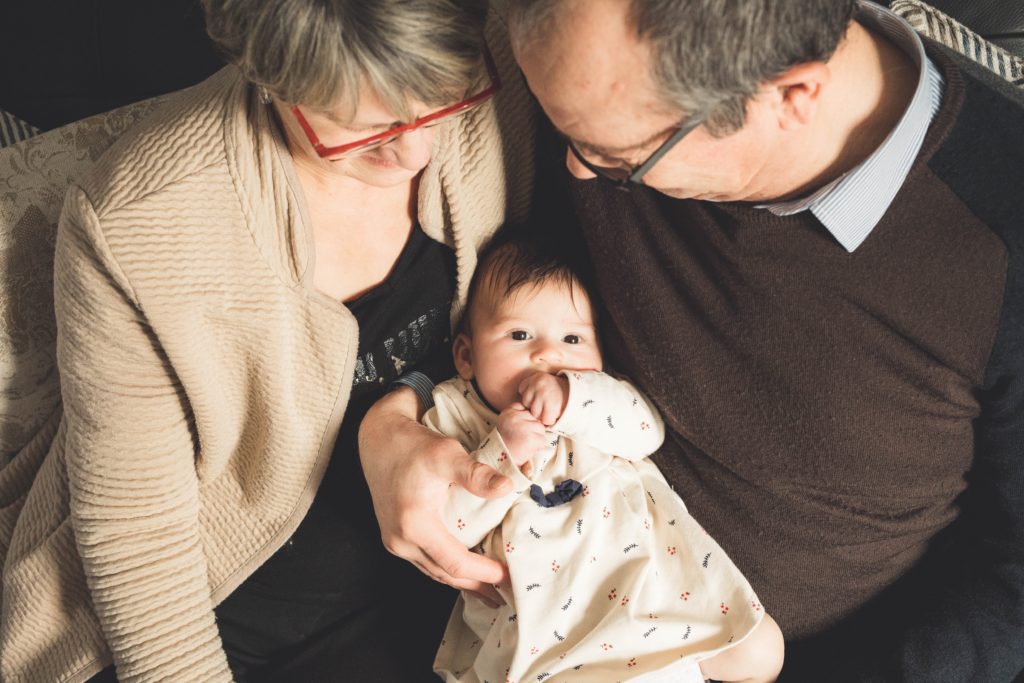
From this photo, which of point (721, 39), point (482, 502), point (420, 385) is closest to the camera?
point (721, 39)

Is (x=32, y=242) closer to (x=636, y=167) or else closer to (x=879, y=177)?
(x=636, y=167)

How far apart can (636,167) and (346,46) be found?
0.41 meters

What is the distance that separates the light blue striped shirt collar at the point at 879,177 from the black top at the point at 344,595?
69cm

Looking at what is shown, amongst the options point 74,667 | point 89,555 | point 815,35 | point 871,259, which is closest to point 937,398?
point 871,259

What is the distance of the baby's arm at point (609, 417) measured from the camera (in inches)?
52.8

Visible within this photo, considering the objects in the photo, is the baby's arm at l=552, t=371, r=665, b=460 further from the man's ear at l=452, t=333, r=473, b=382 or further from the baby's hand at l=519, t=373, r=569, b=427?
the man's ear at l=452, t=333, r=473, b=382

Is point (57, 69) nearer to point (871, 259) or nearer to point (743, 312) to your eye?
point (743, 312)

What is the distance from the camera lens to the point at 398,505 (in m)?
1.34

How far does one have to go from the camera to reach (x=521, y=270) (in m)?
1.47

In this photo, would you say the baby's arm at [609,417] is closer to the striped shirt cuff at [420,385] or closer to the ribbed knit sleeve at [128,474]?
the striped shirt cuff at [420,385]

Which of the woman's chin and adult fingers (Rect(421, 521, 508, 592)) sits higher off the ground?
the woman's chin

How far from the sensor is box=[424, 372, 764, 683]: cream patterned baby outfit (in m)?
1.29

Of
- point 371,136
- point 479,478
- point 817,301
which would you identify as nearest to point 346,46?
point 371,136

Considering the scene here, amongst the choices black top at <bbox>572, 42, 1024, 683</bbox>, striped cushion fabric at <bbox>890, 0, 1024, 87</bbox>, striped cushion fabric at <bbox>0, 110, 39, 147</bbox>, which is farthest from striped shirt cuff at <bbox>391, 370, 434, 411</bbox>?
striped cushion fabric at <bbox>890, 0, 1024, 87</bbox>
